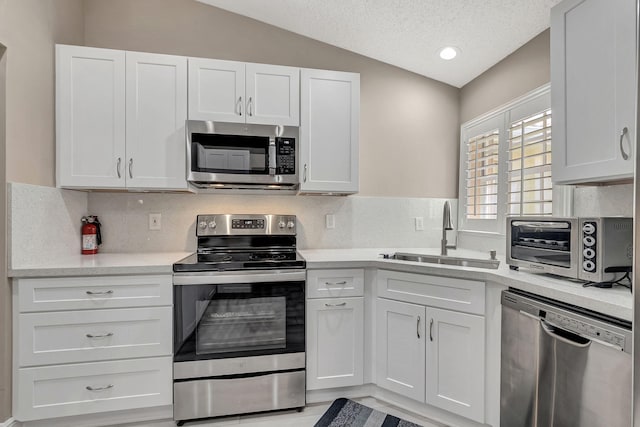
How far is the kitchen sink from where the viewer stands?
187 cm

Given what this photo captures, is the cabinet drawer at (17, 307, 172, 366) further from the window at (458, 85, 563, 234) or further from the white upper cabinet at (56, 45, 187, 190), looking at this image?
the window at (458, 85, 563, 234)

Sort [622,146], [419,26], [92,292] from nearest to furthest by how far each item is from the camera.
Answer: [622,146]
[92,292]
[419,26]

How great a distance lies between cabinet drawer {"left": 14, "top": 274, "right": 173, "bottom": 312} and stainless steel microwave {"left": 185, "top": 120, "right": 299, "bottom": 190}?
695 millimetres

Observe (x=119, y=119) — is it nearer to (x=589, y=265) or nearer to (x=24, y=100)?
(x=24, y=100)

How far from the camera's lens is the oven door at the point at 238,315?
1.89 metres

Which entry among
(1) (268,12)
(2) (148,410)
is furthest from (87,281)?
(1) (268,12)

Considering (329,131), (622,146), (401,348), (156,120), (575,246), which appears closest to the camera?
(622,146)

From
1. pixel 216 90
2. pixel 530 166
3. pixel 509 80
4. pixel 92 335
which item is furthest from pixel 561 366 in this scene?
pixel 216 90

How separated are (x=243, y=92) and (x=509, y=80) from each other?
1.85 meters

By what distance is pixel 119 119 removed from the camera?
2.10 metres

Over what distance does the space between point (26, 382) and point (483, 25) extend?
3.34 metres

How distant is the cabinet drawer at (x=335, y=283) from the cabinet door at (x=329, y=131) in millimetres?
610

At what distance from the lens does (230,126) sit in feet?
7.04

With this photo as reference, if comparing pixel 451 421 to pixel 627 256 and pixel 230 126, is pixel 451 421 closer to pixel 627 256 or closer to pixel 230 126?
pixel 627 256
